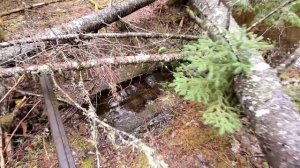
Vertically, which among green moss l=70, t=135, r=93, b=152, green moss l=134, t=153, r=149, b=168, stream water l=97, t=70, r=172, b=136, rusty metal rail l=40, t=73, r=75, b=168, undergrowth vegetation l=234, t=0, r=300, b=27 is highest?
undergrowth vegetation l=234, t=0, r=300, b=27

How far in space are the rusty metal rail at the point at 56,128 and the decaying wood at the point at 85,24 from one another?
2.49 feet

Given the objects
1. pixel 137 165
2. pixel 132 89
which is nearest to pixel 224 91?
pixel 137 165

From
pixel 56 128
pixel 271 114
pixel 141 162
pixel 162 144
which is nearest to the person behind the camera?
pixel 271 114

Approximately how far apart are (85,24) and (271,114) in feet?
10.5

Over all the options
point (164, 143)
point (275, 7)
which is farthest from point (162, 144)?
point (275, 7)

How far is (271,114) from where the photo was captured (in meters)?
2.87

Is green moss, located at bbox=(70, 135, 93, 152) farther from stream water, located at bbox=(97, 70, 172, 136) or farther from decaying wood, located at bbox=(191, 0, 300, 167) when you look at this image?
decaying wood, located at bbox=(191, 0, 300, 167)

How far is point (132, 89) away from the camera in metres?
4.46

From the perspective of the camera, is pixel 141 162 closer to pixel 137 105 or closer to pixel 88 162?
pixel 88 162

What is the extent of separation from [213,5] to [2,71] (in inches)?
125

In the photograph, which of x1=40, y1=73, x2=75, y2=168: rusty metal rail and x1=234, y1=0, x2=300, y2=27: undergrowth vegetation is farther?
x1=234, y1=0, x2=300, y2=27: undergrowth vegetation

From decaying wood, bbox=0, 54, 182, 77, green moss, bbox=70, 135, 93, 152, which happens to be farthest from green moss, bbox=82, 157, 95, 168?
decaying wood, bbox=0, 54, 182, 77

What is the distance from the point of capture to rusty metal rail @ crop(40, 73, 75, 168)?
285cm

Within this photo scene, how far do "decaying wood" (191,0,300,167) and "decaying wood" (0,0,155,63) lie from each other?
2510mm
